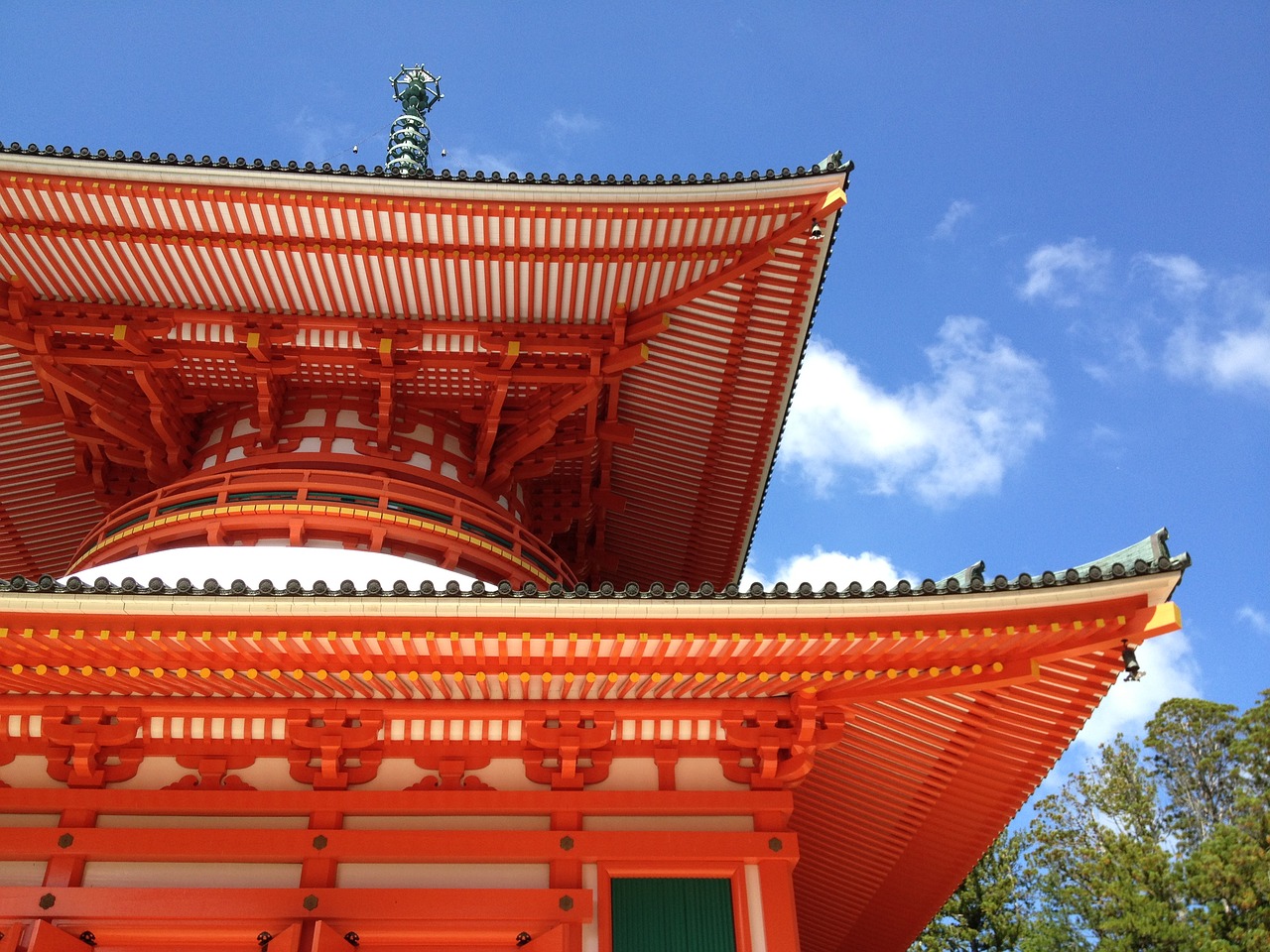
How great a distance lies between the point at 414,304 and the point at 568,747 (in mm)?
5839

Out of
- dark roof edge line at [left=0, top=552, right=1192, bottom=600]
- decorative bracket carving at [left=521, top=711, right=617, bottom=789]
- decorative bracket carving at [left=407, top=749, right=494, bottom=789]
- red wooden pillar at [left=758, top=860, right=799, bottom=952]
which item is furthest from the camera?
decorative bracket carving at [left=407, top=749, right=494, bottom=789]

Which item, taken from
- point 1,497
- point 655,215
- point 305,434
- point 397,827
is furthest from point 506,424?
point 1,497

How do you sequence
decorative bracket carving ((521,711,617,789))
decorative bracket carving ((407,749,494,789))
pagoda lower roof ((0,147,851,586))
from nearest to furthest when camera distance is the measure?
1. decorative bracket carving ((521,711,617,789))
2. decorative bracket carving ((407,749,494,789))
3. pagoda lower roof ((0,147,851,586))

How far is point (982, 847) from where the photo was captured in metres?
9.02

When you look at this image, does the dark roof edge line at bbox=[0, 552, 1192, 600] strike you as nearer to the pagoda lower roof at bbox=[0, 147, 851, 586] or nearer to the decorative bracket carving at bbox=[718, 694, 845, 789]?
the decorative bracket carving at bbox=[718, 694, 845, 789]

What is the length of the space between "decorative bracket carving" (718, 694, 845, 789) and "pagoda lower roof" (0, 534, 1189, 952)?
35 millimetres

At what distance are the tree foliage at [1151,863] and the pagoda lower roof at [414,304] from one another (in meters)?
17.5

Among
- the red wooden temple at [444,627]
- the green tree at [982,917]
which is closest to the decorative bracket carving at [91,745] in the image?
the red wooden temple at [444,627]

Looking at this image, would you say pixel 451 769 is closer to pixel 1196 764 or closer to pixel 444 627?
pixel 444 627

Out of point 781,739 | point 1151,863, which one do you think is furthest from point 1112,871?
point 781,739

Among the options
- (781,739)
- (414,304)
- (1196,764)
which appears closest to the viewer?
(781,739)

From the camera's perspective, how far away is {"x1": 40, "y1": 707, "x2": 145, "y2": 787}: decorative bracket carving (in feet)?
26.4

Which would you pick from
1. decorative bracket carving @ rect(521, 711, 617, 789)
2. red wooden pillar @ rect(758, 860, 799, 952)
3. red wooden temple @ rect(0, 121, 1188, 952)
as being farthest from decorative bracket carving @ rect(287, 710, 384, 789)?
red wooden pillar @ rect(758, 860, 799, 952)

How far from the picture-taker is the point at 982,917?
26172mm
